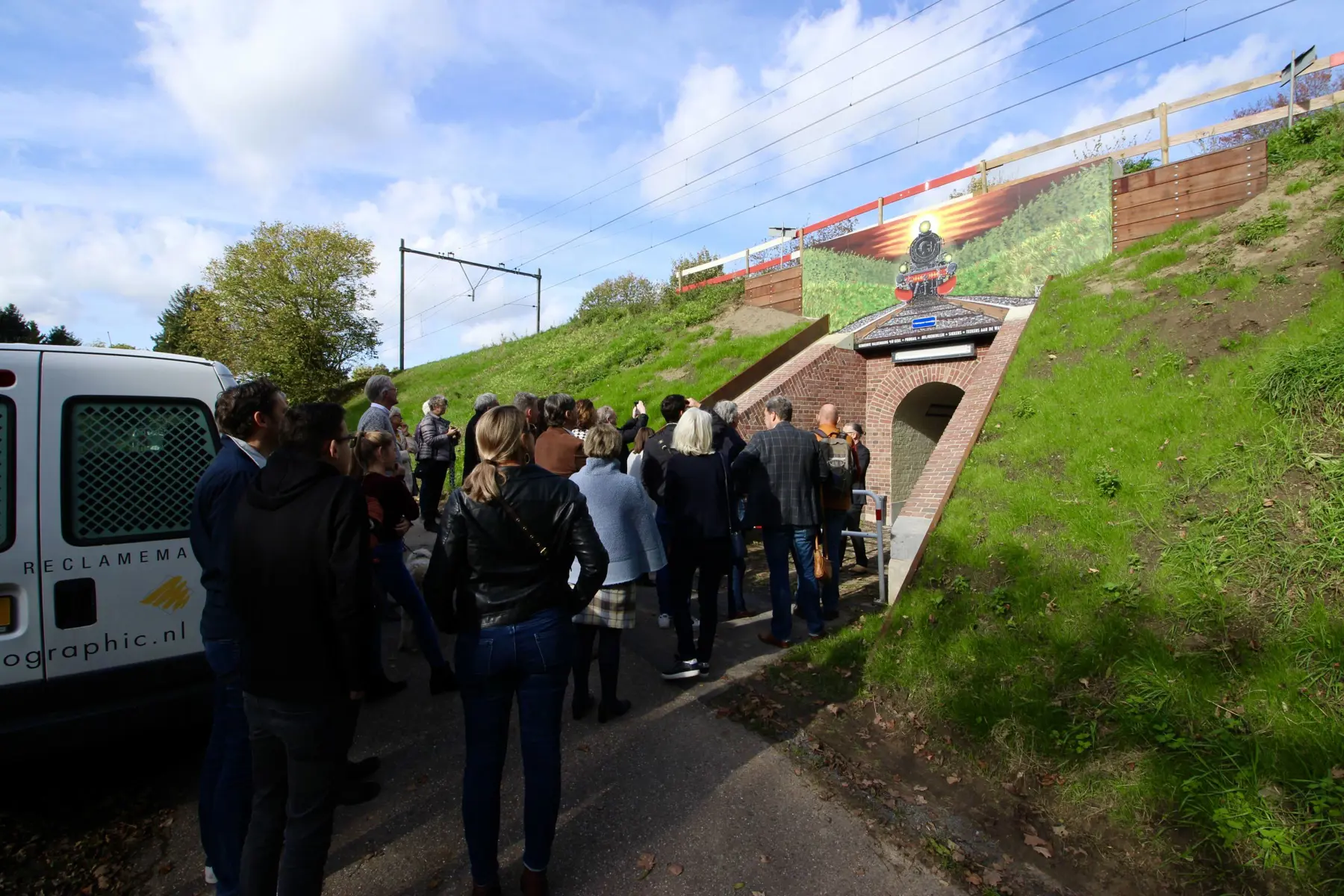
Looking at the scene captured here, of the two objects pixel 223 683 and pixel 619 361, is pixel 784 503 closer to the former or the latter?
pixel 223 683

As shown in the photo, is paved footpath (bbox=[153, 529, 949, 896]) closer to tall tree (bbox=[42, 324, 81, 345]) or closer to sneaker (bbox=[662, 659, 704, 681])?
sneaker (bbox=[662, 659, 704, 681])

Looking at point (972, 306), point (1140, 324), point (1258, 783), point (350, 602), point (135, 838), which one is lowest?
point (135, 838)

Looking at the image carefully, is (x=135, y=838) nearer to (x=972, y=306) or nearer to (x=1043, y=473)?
(x=1043, y=473)

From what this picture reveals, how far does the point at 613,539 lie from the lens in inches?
161

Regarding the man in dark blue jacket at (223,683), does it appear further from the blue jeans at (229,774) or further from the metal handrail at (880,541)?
the metal handrail at (880,541)

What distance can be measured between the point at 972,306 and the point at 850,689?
9483 mm

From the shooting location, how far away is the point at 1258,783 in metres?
3.06

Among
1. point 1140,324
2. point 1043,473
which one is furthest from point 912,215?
point 1043,473

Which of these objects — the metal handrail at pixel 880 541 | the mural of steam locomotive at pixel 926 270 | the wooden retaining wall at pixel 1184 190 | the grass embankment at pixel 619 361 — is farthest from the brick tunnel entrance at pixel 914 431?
the metal handrail at pixel 880 541

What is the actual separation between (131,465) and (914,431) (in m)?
13.4

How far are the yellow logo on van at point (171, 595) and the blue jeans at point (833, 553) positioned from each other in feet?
16.0

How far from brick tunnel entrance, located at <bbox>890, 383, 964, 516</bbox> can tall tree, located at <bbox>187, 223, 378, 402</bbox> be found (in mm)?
29773

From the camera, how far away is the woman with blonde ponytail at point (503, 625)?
8.74 feet

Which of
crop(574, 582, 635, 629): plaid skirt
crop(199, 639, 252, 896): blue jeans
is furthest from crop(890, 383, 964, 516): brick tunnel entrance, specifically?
crop(199, 639, 252, 896): blue jeans
